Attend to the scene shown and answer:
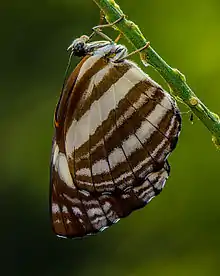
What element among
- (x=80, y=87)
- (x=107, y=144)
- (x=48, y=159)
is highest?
(x=48, y=159)

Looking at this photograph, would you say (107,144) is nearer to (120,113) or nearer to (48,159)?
(120,113)

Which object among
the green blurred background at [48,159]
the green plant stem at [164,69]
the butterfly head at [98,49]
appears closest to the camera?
the green plant stem at [164,69]

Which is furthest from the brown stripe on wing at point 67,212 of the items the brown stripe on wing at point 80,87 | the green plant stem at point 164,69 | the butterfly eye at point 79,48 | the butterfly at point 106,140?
the green plant stem at point 164,69

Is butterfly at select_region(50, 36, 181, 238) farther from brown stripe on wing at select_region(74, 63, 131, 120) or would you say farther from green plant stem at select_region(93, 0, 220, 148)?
green plant stem at select_region(93, 0, 220, 148)

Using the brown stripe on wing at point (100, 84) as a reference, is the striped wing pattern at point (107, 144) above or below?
below

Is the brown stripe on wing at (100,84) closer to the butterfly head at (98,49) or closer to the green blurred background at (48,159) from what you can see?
the butterfly head at (98,49)

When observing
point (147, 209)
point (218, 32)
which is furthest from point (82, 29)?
point (147, 209)

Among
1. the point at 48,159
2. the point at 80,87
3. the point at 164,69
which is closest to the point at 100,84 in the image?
the point at 80,87
